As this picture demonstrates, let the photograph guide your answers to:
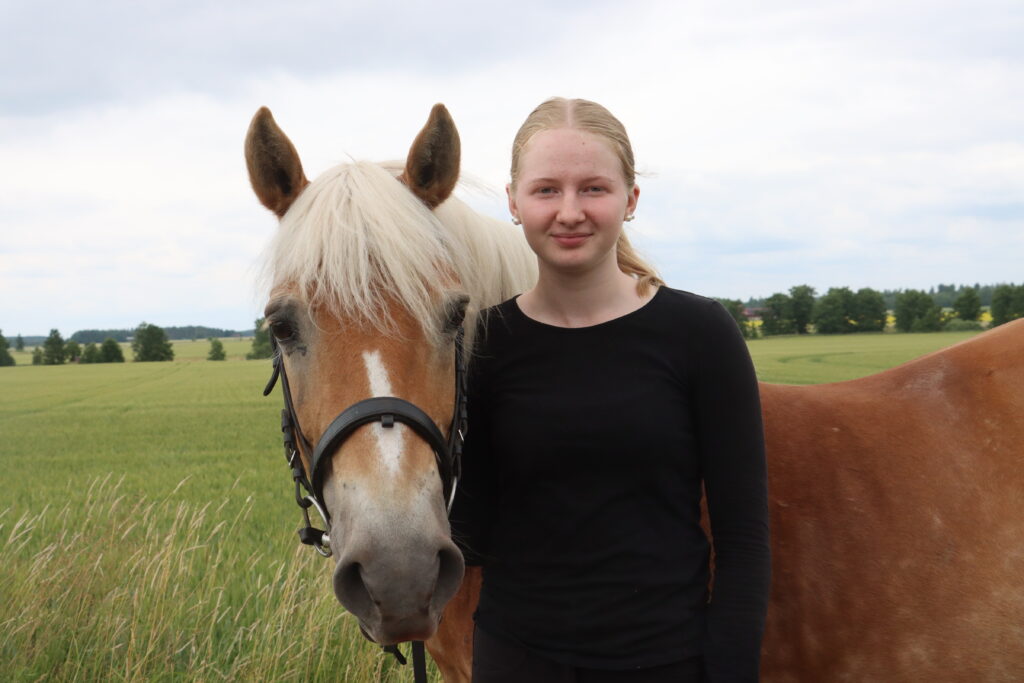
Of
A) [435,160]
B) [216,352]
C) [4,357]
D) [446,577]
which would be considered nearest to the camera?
[446,577]

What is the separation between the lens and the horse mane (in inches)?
80.4

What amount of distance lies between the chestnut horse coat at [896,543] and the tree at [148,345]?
247ft

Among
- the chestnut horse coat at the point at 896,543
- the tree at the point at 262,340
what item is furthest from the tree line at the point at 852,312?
the chestnut horse coat at the point at 896,543

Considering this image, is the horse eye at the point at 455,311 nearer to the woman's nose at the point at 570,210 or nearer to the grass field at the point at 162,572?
the woman's nose at the point at 570,210

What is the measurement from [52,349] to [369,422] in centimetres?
7638

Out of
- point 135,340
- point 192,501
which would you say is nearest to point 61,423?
point 192,501

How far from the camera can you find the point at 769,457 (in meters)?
2.58

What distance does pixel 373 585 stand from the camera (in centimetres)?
166

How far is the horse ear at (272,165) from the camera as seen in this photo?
7.48 feet

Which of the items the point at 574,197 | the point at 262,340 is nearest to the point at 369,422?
the point at 574,197

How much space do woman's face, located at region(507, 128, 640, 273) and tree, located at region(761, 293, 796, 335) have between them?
234ft

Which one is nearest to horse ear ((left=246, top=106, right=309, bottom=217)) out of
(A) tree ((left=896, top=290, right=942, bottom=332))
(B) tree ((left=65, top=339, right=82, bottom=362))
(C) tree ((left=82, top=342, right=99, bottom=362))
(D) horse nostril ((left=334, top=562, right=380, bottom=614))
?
(D) horse nostril ((left=334, top=562, right=380, bottom=614))

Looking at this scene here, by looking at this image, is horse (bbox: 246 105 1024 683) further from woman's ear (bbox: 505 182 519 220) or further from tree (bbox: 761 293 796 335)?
tree (bbox: 761 293 796 335)

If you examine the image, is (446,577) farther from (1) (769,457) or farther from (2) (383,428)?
(1) (769,457)
